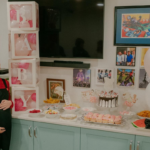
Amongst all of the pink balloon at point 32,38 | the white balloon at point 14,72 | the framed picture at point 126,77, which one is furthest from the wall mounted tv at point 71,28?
the white balloon at point 14,72

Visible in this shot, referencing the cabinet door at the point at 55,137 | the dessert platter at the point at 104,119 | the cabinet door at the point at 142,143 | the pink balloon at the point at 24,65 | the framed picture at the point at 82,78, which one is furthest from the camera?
the framed picture at the point at 82,78

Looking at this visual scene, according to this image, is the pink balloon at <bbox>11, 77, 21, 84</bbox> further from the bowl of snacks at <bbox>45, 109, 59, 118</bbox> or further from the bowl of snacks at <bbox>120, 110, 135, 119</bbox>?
the bowl of snacks at <bbox>120, 110, 135, 119</bbox>

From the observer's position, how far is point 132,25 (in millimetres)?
2293

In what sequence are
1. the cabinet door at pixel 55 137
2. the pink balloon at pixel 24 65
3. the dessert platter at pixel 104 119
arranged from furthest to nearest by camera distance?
the pink balloon at pixel 24 65
the cabinet door at pixel 55 137
the dessert platter at pixel 104 119

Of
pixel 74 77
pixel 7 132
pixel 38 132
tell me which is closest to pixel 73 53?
pixel 74 77

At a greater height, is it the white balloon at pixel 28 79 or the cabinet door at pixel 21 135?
the white balloon at pixel 28 79

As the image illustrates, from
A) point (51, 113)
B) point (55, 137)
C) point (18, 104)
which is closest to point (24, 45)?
point (18, 104)

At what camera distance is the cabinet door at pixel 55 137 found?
217 centimetres

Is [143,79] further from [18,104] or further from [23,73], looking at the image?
[18,104]

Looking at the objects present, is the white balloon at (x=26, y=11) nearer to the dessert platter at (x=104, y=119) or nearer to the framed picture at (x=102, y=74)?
the framed picture at (x=102, y=74)

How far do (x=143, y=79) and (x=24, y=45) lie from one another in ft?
4.62

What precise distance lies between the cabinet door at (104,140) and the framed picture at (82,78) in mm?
636

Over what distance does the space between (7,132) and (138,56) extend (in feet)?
5.53

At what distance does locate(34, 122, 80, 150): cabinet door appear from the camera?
217 centimetres
